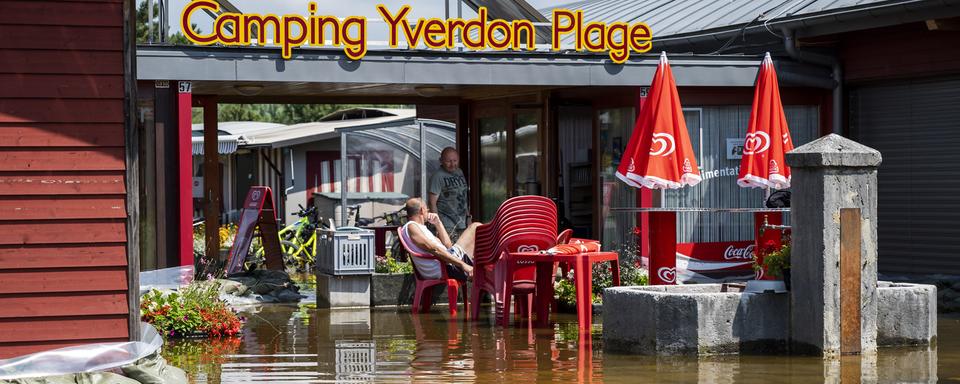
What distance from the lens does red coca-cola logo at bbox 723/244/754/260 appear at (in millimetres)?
15211

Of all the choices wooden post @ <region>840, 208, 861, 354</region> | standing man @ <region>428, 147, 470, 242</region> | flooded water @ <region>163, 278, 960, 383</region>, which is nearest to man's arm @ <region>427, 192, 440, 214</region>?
standing man @ <region>428, 147, 470, 242</region>

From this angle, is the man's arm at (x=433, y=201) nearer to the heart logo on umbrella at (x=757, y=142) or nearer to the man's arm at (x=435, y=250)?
the man's arm at (x=435, y=250)

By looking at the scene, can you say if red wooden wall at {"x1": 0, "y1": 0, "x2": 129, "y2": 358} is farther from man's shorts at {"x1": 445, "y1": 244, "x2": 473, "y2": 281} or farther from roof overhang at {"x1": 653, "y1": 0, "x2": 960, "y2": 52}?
roof overhang at {"x1": 653, "y1": 0, "x2": 960, "y2": 52}

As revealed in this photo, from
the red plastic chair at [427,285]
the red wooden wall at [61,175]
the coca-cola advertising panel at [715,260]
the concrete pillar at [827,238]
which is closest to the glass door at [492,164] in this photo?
the coca-cola advertising panel at [715,260]

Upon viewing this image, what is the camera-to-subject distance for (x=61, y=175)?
24.7ft

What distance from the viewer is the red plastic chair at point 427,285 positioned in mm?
12328

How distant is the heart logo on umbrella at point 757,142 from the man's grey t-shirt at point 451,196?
391 centimetres

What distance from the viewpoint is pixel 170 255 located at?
13.4 m

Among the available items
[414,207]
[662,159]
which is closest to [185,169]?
[414,207]

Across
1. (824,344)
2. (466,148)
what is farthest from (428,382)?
(466,148)

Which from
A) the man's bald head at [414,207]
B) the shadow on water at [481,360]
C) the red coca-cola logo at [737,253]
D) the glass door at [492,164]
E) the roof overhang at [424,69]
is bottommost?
the shadow on water at [481,360]

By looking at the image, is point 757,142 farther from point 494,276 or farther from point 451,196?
point 451,196

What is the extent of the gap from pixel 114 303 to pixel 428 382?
6.18ft

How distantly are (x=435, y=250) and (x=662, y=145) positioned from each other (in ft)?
7.88
